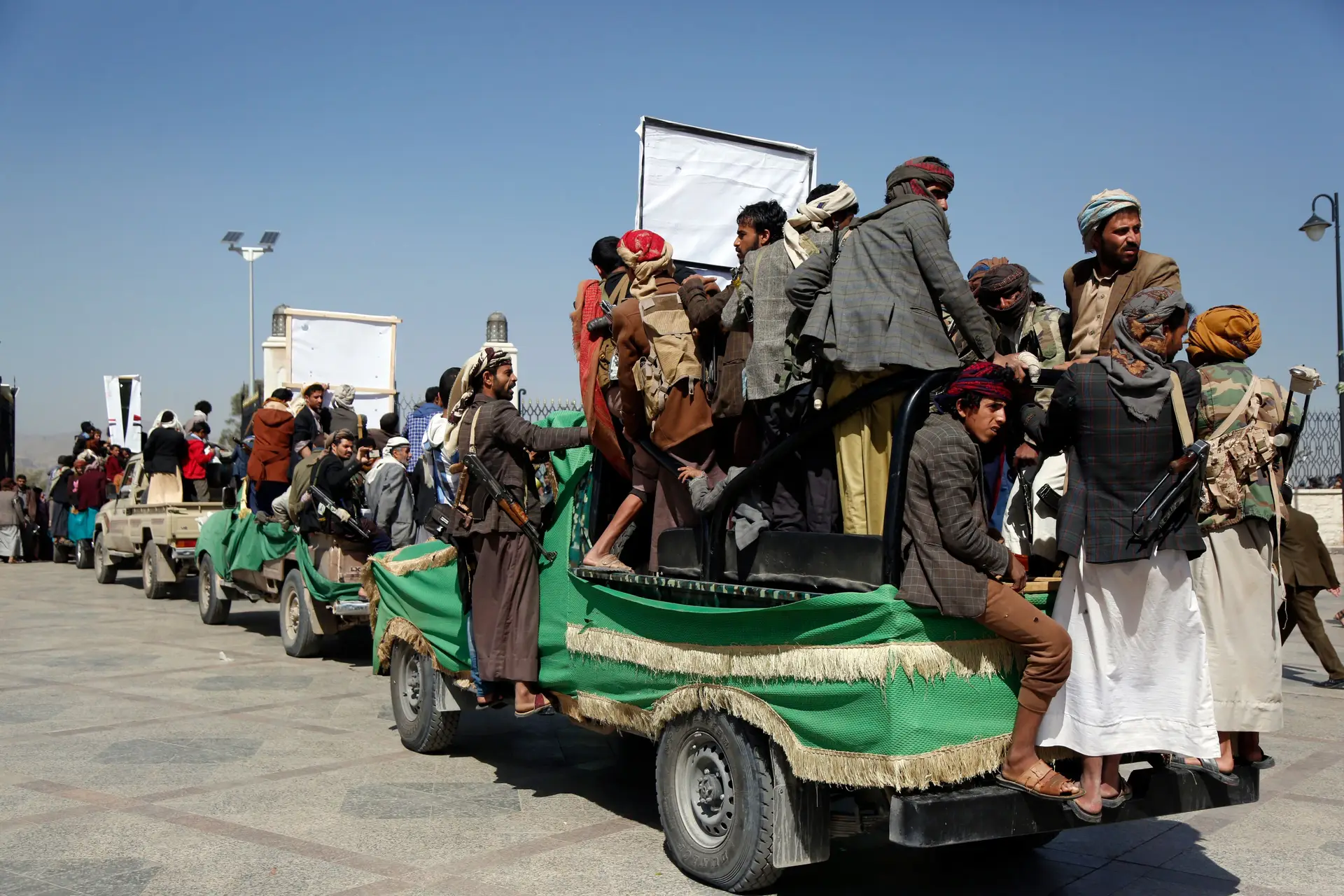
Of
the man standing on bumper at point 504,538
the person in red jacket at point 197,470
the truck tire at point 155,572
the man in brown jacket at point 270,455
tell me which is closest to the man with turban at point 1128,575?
the man standing on bumper at point 504,538

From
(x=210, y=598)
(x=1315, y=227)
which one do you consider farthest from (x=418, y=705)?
(x=1315, y=227)

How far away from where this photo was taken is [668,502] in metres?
5.86

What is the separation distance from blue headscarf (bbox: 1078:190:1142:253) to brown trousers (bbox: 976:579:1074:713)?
1693 millimetres

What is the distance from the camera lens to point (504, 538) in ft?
21.5

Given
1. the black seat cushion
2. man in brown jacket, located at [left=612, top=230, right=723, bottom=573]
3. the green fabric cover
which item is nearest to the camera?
the black seat cushion

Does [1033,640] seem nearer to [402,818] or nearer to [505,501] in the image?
[505,501]

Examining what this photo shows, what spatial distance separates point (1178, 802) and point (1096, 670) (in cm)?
67

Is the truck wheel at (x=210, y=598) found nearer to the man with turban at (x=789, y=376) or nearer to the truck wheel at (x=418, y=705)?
the truck wheel at (x=418, y=705)

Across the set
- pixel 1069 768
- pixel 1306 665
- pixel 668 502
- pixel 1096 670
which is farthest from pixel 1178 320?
pixel 1306 665

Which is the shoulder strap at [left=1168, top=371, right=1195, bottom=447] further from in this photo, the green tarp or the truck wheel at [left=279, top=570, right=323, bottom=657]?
the truck wheel at [left=279, top=570, right=323, bottom=657]

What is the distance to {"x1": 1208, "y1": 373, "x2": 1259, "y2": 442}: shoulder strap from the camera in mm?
4750

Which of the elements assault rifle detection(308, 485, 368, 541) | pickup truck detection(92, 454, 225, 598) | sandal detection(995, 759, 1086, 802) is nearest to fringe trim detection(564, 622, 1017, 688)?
sandal detection(995, 759, 1086, 802)

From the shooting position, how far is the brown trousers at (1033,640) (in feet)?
13.8

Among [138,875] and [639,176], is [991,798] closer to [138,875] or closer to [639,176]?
[138,875]
